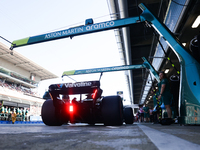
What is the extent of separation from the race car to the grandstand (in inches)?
1054

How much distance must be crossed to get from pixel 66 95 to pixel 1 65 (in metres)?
36.0

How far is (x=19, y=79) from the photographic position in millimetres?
37844

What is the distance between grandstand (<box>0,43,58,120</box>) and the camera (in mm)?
29094

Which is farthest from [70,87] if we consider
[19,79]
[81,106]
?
[19,79]

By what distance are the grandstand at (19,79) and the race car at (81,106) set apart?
26.8 m

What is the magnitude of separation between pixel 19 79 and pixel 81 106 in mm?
38774

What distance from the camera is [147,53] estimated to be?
13.1 meters

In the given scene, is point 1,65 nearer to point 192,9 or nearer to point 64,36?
point 64,36

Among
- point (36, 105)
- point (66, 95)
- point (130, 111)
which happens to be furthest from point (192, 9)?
point (36, 105)

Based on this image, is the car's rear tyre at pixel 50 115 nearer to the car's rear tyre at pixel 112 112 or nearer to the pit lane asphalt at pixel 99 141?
the car's rear tyre at pixel 112 112

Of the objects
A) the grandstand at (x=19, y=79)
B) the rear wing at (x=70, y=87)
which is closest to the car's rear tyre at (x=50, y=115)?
the rear wing at (x=70, y=87)

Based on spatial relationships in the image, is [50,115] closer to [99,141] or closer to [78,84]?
[78,84]

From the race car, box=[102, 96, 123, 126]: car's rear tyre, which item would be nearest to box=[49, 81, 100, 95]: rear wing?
the race car

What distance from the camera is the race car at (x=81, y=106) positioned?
342cm
